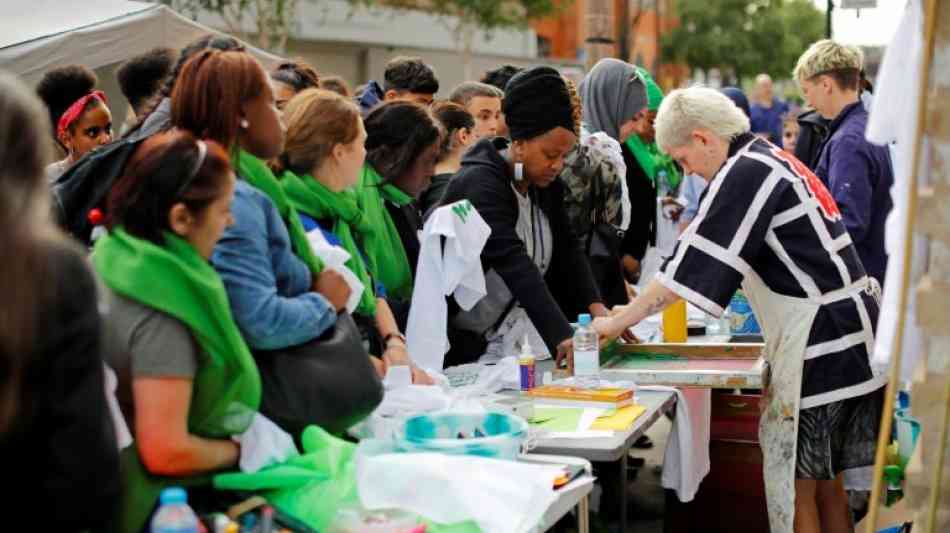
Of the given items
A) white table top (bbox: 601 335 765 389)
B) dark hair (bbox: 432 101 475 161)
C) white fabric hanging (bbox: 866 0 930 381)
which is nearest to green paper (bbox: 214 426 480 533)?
white fabric hanging (bbox: 866 0 930 381)

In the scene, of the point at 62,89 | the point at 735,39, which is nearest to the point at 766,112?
the point at 62,89

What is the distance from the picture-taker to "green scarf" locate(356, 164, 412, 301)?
387cm

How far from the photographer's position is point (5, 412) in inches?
70.1

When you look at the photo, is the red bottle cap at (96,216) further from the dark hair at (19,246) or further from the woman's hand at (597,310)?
the woman's hand at (597,310)

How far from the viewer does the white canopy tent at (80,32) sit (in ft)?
22.7

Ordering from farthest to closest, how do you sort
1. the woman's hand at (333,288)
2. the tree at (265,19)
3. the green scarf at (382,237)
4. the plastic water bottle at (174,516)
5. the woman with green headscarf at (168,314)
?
the tree at (265,19)
the green scarf at (382,237)
the woman's hand at (333,288)
the woman with green headscarf at (168,314)
the plastic water bottle at (174,516)

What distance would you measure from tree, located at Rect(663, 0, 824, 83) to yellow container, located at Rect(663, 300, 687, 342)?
132 feet

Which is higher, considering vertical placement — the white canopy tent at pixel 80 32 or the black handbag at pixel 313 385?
the white canopy tent at pixel 80 32

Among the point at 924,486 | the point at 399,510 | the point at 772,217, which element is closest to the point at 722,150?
the point at 772,217

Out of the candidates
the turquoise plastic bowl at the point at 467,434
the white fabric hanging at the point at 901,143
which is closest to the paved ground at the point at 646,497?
the turquoise plastic bowl at the point at 467,434

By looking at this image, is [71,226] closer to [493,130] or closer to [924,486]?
[924,486]

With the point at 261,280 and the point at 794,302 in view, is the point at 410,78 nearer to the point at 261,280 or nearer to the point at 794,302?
the point at 794,302

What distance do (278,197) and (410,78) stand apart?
9.27 ft

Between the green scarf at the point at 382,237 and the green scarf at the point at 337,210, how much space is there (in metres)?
0.15
